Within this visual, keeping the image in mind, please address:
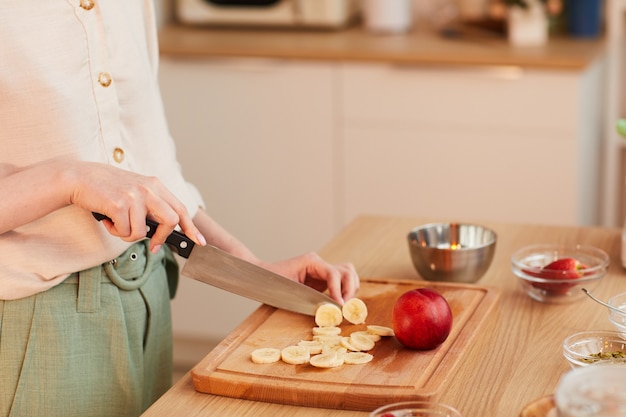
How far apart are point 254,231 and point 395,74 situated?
68 centimetres

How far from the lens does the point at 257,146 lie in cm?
305

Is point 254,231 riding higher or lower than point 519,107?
lower

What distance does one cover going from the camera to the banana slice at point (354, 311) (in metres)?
1.32

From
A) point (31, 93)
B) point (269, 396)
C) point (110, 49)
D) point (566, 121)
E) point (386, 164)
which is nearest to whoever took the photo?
point (269, 396)

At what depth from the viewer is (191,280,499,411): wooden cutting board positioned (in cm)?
112

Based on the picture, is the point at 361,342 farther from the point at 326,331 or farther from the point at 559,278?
the point at 559,278

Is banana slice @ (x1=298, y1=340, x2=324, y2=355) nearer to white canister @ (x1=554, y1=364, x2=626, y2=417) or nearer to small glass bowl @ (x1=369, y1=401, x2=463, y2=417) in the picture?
small glass bowl @ (x1=369, y1=401, x2=463, y2=417)

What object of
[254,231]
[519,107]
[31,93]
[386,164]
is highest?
[31,93]

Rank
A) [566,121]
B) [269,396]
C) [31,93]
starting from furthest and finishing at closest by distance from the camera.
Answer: [566,121], [31,93], [269,396]

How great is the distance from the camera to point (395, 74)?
2.86 meters

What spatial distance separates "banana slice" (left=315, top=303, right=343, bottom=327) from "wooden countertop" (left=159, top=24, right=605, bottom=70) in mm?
1577

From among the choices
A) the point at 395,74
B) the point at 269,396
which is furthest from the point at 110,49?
the point at 395,74

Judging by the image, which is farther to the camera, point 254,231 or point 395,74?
point 254,231

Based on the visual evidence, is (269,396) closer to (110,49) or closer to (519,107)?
(110,49)
